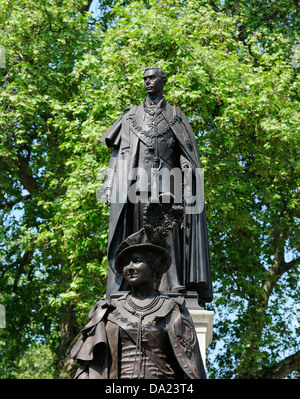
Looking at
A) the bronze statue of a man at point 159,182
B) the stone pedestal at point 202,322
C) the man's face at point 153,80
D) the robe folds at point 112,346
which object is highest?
the man's face at point 153,80

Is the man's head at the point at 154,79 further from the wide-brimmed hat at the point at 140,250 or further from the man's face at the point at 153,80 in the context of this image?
the wide-brimmed hat at the point at 140,250

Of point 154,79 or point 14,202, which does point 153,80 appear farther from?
point 14,202

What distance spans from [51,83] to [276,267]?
725 cm

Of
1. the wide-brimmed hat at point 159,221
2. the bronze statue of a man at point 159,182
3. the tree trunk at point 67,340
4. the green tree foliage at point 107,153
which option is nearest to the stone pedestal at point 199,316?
the bronze statue of a man at point 159,182

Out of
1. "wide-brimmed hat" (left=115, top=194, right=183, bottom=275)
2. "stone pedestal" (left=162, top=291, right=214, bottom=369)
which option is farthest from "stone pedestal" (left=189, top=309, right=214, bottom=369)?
"wide-brimmed hat" (left=115, top=194, right=183, bottom=275)

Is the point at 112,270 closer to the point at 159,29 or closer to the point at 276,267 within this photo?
the point at 159,29

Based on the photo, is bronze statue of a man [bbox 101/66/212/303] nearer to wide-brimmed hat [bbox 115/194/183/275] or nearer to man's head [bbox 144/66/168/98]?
man's head [bbox 144/66/168/98]

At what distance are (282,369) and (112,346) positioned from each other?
14568 mm

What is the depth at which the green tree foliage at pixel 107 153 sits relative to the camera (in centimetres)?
1802

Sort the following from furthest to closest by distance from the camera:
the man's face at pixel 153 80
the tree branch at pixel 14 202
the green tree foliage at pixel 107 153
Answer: the tree branch at pixel 14 202
the green tree foliage at pixel 107 153
the man's face at pixel 153 80

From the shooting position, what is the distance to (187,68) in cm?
1819

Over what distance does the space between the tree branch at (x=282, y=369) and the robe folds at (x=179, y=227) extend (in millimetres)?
11319

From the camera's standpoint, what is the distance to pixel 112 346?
636 cm
